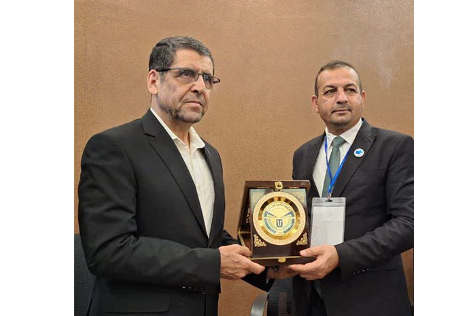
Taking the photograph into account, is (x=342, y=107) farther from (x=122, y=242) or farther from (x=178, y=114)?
(x=122, y=242)

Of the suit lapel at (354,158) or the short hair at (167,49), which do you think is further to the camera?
the suit lapel at (354,158)

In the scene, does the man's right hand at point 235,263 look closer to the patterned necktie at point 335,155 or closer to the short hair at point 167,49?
the patterned necktie at point 335,155

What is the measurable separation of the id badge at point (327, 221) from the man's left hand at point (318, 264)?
48 mm

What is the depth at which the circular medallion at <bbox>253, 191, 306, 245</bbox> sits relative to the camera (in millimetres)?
1852

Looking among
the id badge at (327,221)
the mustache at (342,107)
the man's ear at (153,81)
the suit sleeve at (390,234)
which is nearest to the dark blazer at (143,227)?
the man's ear at (153,81)

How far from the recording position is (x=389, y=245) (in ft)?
6.65

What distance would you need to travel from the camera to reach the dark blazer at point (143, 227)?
176 centimetres

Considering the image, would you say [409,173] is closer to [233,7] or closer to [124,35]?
[233,7]

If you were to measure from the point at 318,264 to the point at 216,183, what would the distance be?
0.52 metres

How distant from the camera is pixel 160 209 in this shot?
6.00 ft

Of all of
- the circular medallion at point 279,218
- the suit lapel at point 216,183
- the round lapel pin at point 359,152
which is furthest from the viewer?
the round lapel pin at point 359,152
